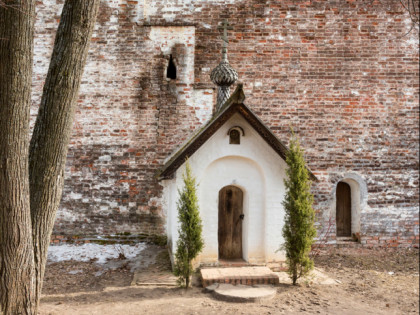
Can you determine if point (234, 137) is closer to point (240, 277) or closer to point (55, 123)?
point (240, 277)

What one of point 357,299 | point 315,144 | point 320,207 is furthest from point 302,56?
point 357,299

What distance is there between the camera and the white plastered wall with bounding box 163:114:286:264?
616 centimetres

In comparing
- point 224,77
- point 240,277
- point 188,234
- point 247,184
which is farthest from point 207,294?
point 224,77

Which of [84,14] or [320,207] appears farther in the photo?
[320,207]

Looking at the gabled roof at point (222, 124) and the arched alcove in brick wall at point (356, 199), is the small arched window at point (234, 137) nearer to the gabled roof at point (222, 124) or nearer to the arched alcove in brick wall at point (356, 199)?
the gabled roof at point (222, 124)

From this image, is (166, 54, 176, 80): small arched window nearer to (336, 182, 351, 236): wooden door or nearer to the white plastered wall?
the white plastered wall

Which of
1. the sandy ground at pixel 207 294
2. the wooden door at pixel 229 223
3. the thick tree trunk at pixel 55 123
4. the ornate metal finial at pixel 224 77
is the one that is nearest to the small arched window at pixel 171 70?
the ornate metal finial at pixel 224 77

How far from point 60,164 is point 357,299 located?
→ 4.68 m

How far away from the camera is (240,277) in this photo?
18.0 ft

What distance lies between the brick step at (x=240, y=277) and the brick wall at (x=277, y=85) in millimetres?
3125

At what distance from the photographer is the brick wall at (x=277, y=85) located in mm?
8352

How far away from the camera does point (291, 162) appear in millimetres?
5707

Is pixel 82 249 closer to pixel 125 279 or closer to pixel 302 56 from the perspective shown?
pixel 125 279

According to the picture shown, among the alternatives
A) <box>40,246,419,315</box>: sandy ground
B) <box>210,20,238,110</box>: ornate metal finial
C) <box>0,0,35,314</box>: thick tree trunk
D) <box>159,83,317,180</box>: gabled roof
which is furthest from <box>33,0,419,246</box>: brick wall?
<box>0,0,35,314</box>: thick tree trunk
